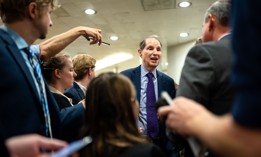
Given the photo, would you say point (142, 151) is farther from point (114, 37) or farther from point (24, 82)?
point (114, 37)

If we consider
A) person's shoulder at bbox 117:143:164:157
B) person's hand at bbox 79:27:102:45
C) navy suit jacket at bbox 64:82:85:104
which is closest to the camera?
person's shoulder at bbox 117:143:164:157

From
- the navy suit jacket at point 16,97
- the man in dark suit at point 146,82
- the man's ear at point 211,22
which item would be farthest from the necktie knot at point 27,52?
the man in dark suit at point 146,82

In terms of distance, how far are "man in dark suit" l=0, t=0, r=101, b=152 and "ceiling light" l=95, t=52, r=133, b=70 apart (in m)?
7.07

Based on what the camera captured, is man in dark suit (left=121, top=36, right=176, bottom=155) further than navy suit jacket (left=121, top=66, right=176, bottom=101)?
No

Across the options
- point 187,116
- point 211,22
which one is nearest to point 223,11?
point 211,22

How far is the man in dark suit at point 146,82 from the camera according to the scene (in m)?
2.66

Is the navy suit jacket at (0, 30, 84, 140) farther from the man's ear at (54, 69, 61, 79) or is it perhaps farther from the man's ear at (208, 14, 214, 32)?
the man's ear at (54, 69, 61, 79)

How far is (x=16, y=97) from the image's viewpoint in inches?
46.6

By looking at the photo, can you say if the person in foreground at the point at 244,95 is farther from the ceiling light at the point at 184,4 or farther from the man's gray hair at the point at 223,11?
the ceiling light at the point at 184,4

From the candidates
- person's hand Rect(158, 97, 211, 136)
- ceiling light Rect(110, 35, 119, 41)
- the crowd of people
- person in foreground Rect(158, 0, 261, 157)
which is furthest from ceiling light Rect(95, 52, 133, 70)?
person in foreground Rect(158, 0, 261, 157)

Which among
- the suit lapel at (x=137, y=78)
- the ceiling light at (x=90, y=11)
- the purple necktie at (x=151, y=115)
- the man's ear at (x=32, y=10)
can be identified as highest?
the ceiling light at (x=90, y=11)

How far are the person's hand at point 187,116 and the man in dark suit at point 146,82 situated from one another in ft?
6.25

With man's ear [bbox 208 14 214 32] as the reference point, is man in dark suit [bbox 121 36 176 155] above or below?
below

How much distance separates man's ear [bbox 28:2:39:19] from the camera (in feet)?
4.79
